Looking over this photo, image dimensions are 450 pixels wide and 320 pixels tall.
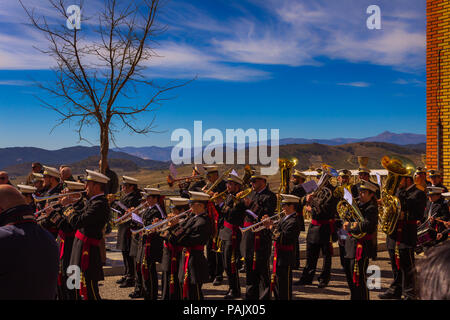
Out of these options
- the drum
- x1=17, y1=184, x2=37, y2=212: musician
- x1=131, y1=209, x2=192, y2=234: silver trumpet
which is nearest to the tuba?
the drum

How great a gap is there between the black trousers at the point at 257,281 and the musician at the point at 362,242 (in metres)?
1.30

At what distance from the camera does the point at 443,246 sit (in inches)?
71.3

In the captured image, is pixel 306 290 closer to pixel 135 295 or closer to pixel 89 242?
pixel 135 295

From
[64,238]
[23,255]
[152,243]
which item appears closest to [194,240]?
[152,243]

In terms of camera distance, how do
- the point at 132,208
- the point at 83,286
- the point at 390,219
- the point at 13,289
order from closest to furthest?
the point at 13,289 → the point at 83,286 → the point at 390,219 → the point at 132,208

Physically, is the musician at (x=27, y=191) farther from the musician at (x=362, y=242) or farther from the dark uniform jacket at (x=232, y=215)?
the musician at (x=362, y=242)

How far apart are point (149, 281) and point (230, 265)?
154 centimetres

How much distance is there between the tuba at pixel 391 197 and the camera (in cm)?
737

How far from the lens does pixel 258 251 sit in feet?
23.6

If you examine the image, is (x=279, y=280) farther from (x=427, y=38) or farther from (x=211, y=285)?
(x=427, y=38)

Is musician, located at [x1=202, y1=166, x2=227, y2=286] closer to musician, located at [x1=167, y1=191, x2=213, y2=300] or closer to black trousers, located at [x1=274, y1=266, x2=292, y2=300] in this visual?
black trousers, located at [x1=274, y1=266, x2=292, y2=300]
